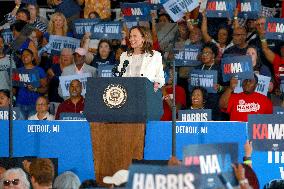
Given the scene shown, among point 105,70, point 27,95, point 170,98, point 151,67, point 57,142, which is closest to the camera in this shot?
point 151,67

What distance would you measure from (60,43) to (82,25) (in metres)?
0.47

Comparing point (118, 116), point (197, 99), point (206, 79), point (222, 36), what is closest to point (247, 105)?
point (197, 99)

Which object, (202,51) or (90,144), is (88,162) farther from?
(202,51)

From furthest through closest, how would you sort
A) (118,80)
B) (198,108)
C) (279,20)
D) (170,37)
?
1. (170,37)
2. (279,20)
3. (198,108)
4. (118,80)

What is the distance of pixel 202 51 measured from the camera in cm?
1543

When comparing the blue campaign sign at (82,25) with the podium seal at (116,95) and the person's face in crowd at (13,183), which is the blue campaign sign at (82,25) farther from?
the person's face in crowd at (13,183)

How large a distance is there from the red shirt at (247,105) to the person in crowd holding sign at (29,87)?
10.1 ft

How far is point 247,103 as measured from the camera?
14133 millimetres

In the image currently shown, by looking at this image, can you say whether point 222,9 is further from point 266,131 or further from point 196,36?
point 266,131

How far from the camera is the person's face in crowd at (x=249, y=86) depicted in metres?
14.3

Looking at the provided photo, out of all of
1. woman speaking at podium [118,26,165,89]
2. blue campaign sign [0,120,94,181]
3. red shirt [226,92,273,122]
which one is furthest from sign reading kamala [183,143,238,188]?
red shirt [226,92,273,122]

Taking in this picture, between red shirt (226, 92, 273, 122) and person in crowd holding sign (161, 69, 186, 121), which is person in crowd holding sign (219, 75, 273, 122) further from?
person in crowd holding sign (161, 69, 186, 121)

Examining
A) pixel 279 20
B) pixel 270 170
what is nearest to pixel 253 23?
pixel 279 20

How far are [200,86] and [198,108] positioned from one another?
435 millimetres
